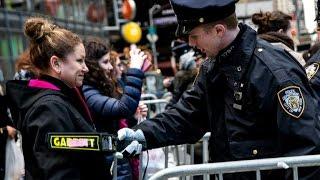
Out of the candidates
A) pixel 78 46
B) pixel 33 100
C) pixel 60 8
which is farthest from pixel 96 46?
pixel 60 8

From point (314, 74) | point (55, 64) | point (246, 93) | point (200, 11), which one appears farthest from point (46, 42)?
point (314, 74)

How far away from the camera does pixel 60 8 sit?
27469 millimetres

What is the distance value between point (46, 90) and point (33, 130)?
24cm

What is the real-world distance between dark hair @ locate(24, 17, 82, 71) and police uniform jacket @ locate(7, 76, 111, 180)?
13cm

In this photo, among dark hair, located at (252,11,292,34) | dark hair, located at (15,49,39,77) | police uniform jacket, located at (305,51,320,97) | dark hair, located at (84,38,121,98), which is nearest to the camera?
dark hair, located at (15,49,39,77)

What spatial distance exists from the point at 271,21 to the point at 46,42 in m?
2.59

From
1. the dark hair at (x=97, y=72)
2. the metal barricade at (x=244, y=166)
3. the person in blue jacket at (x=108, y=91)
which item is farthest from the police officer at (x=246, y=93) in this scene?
the dark hair at (x=97, y=72)

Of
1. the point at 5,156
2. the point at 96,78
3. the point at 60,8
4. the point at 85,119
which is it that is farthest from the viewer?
the point at 60,8

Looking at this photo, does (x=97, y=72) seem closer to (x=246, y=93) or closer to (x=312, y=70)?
(x=312, y=70)

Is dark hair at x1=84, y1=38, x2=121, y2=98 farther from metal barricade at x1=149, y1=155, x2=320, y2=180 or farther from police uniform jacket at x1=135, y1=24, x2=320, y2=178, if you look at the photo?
metal barricade at x1=149, y1=155, x2=320, y2=180

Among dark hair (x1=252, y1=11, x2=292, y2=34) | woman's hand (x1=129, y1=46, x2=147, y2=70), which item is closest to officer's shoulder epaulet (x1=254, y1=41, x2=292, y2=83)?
woman's hand (x1=129, y1=46, x2=147, y2=70)

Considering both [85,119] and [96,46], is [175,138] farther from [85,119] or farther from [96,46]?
[96,46]

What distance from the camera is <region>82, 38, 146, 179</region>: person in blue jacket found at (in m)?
4.46

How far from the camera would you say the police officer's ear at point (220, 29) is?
3.05 m
